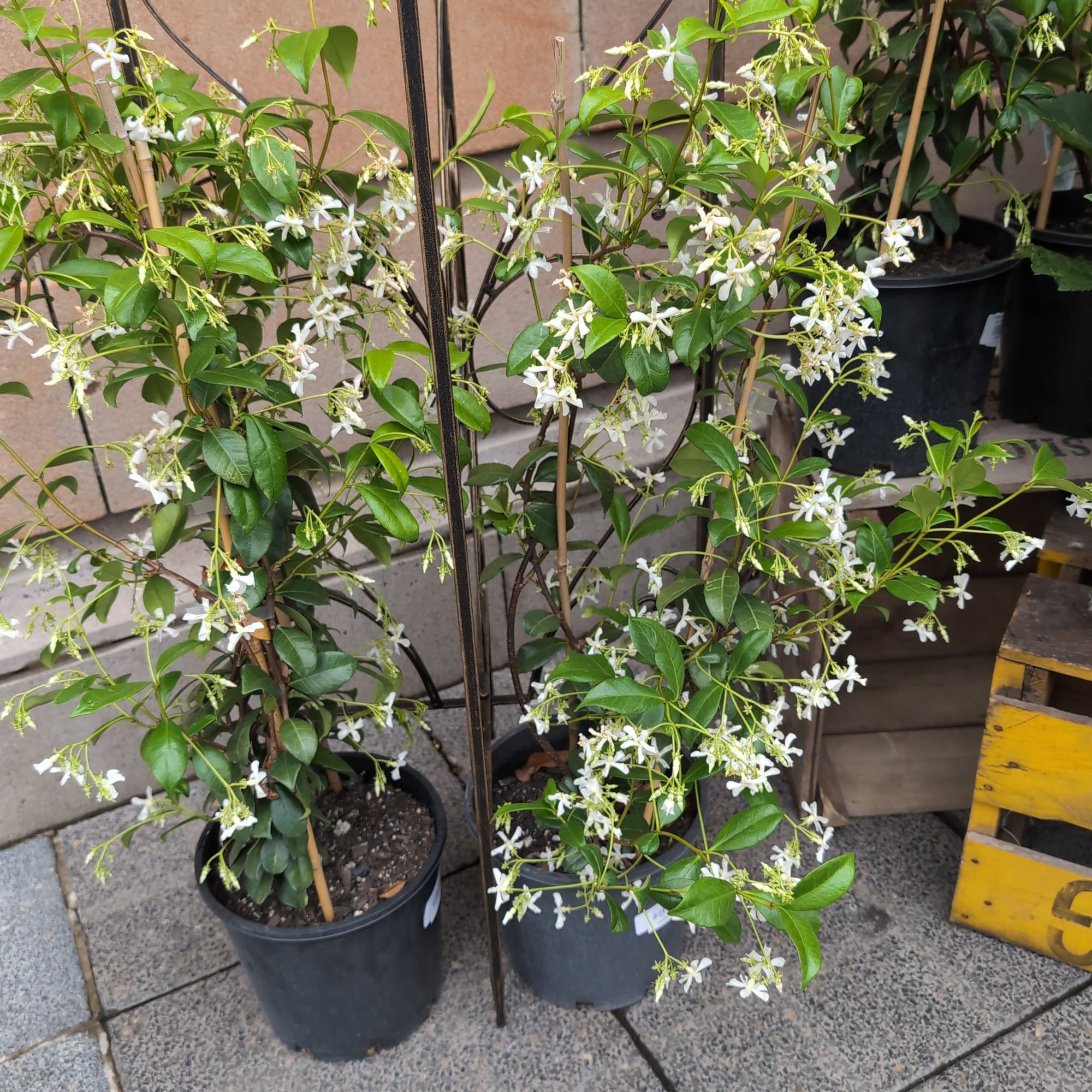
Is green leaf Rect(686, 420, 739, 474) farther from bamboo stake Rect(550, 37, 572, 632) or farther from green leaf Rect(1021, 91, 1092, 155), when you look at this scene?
Answer: green leaf Rect(1021, 91, 1092, 155)

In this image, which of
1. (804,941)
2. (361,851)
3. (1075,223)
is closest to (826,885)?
(804,941)

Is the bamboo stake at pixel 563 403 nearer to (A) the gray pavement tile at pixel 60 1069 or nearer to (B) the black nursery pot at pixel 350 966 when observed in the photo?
(B) the black nursery pot at pixel 350 966

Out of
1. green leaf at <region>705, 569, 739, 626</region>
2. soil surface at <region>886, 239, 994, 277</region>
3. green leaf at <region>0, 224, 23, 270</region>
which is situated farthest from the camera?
soil surface at <region>886, 239, 994, 277</region>

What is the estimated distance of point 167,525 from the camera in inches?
45.2

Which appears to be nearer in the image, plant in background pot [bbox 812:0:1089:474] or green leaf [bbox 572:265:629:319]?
green leaf [bbox 572:265:629:319]

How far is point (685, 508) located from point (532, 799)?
603mm

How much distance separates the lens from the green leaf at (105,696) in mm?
1090

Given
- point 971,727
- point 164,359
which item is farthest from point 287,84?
point 971,727

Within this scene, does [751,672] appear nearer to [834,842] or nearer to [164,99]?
[834,842]

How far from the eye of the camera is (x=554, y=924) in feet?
4.98

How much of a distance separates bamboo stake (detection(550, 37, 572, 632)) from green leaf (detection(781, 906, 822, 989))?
0.51 meters

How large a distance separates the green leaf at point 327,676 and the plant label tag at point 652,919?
58 centimetres

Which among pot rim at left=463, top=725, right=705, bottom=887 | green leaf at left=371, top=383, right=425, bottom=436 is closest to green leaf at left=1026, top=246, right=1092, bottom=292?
pot rim at left=463, top=725, right=705, bottom=887

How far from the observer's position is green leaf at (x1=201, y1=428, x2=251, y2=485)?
104 centimetres
